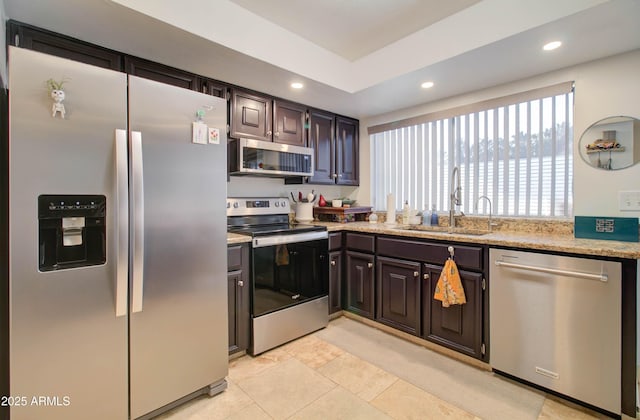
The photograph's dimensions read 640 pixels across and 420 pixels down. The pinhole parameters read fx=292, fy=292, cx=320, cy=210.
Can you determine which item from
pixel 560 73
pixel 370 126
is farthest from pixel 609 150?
pixel 370 126

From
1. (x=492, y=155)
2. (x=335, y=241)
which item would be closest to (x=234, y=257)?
(x=335, y=241)

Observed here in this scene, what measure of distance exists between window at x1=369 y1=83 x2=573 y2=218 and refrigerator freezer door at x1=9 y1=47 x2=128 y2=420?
2.68 m

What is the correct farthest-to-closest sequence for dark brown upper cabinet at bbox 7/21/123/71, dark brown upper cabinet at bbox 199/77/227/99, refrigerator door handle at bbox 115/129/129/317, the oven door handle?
dark brown upper cabinet at bbox 199/77/227/99 → the oven door handle → dark brown upper cabinet at bbox 7/21/123/71 → refrigerator door handle at bbox 115/129/129/317

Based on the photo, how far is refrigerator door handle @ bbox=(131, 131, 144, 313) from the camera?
1.46 metres

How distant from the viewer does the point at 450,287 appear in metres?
2.09

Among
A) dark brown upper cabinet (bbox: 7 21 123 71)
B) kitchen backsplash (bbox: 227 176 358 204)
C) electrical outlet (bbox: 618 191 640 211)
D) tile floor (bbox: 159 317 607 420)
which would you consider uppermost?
dark brown upper cabinet (bbox: 7 21 123 71)

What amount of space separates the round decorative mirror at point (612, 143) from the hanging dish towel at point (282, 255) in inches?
93.4

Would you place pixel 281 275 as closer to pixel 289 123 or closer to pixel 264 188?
pixel 264 188

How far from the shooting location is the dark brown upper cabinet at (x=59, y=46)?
1641 mm

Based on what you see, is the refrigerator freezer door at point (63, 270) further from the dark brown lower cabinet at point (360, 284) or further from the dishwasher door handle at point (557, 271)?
the dishwasher door handle at point (557, 271)

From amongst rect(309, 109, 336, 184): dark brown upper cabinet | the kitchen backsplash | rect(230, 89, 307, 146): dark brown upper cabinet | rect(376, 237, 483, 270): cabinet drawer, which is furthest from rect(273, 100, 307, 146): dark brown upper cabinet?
rect(376, 237, 483, 270): cabinet drawer

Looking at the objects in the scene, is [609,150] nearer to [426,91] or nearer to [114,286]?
[426,91]

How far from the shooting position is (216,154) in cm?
179

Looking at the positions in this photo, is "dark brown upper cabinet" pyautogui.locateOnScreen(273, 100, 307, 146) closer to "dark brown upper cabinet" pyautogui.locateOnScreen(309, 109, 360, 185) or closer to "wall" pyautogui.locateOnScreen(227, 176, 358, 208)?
"dark brown upper cabinet" pyautogui.locateOnScreen(309, 109, 360, 185)
